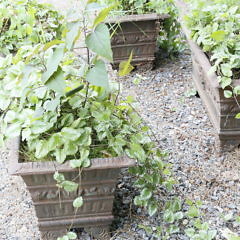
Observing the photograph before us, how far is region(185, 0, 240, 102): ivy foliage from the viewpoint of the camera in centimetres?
223

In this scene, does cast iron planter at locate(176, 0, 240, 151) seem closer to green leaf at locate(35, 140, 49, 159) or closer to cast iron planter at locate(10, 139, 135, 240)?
cast iron planter at locate(10, 139, 135, 240)

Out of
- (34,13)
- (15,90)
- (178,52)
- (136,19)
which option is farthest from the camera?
(178,52)

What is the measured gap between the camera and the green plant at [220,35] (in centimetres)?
223

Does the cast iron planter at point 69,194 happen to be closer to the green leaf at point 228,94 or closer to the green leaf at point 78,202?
the green leaf at point 78,202

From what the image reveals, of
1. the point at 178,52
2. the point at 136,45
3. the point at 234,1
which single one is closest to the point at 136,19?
the point at 136,45

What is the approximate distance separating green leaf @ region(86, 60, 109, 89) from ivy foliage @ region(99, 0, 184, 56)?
5.35 ft

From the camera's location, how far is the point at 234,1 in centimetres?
259

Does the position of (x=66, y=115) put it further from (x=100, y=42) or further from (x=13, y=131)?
(x=100, y=42)

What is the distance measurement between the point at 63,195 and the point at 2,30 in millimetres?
1679

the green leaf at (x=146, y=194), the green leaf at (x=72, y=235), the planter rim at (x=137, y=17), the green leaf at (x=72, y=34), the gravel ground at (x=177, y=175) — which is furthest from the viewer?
the planter rim at (x=137, y=17)

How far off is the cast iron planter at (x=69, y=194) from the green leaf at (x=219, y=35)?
881 millimetres

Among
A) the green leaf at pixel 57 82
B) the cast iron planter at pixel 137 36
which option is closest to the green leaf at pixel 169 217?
the green leaf at pixel 57 82

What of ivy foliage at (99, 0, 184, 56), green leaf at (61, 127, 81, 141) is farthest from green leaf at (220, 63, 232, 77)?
ivy foliage at (99, 0, 184, 56)

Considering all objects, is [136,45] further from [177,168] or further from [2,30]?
[177,168]
